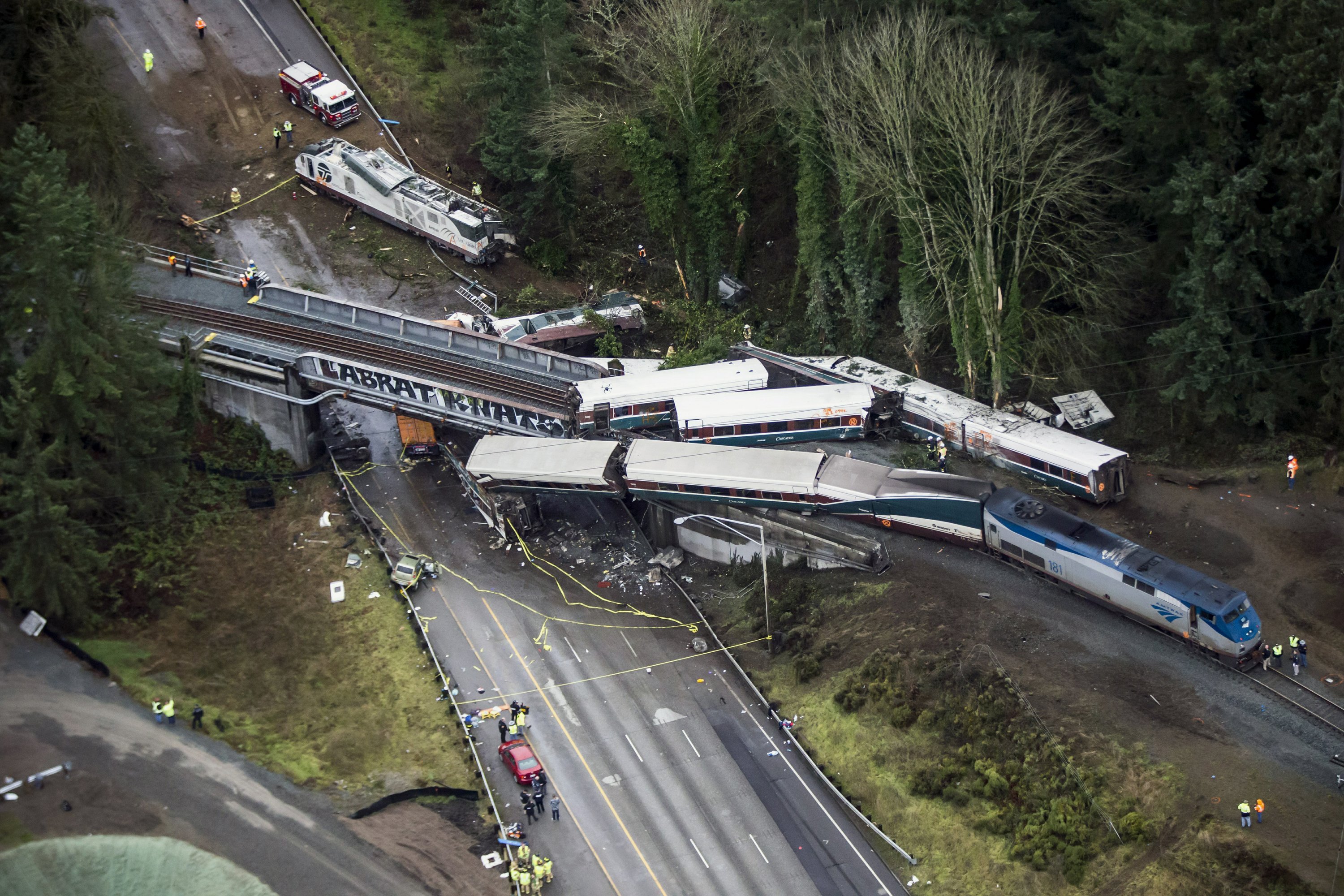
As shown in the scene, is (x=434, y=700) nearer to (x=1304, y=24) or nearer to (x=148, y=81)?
(x=1304, y=24)

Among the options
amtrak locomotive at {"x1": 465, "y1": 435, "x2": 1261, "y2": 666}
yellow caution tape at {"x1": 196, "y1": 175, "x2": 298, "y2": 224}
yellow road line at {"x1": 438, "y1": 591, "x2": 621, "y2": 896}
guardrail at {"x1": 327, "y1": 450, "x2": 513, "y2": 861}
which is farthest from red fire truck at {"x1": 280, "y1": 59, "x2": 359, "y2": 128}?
yellow road line at {"x1": 438, "y1": 591, "x2": 621, "y2": 896}

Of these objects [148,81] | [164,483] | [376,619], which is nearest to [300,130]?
[148,81]

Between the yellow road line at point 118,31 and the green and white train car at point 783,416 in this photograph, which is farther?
the yellow road line at point 118,31

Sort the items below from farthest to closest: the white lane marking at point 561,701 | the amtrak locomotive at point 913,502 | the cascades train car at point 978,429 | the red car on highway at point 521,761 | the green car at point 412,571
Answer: the green car at point 412,571, the cascades train car at point 978,429, the white lane marking at point 561,701, the red car on highway at point 521,761, the amtrak locomotive at point 913,502

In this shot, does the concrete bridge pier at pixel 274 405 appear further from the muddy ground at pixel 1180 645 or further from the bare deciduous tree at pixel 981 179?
the bare deciduous tree at pixel 981 179

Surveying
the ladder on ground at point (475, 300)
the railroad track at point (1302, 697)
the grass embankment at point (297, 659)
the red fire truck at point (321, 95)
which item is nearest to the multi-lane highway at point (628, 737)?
the grass embankment at point (297, 659)

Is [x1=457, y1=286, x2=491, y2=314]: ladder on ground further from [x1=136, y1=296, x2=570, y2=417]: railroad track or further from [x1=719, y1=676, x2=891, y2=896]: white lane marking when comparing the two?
[x1=719, y1=676, x2=891, y2=896]: white lane marking
